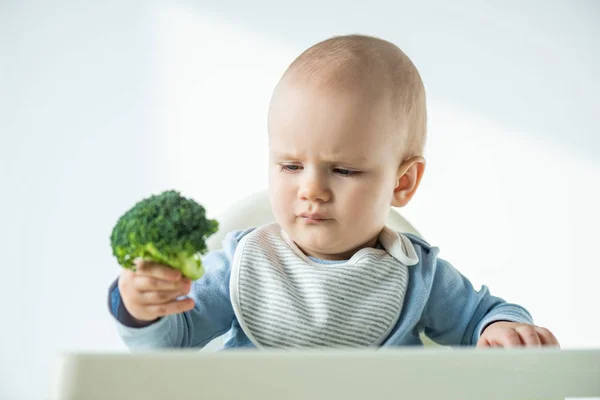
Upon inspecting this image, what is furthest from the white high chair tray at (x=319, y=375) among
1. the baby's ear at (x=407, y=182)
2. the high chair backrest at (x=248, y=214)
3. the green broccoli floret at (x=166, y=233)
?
the high chair backrest at (x=248, y=214)

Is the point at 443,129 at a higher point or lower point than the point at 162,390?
higher

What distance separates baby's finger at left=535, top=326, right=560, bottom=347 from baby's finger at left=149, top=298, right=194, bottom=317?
0.52 metres

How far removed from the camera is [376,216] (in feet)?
3.95

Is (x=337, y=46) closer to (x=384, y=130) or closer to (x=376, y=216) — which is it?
(x=384, y=130)

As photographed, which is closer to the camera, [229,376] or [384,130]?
[229,376]

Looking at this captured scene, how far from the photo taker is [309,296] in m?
1.19

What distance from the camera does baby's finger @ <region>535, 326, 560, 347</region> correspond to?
1021mm

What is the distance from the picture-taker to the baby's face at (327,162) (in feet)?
3.60

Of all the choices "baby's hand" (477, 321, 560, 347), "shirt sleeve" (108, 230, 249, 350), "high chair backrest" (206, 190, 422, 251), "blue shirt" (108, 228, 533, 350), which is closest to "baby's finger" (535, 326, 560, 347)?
"baby's hand" (477, 321, 560, 347)

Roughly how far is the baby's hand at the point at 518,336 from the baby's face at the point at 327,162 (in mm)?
270

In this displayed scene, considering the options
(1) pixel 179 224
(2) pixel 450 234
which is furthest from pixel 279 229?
(2) pixel 450 234

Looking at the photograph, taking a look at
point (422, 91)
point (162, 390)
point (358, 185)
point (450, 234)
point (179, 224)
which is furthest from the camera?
point (450, 234)

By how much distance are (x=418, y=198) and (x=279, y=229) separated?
1393 millimetres

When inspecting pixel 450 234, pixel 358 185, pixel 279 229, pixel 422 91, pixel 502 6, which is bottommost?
pixel 450 234
